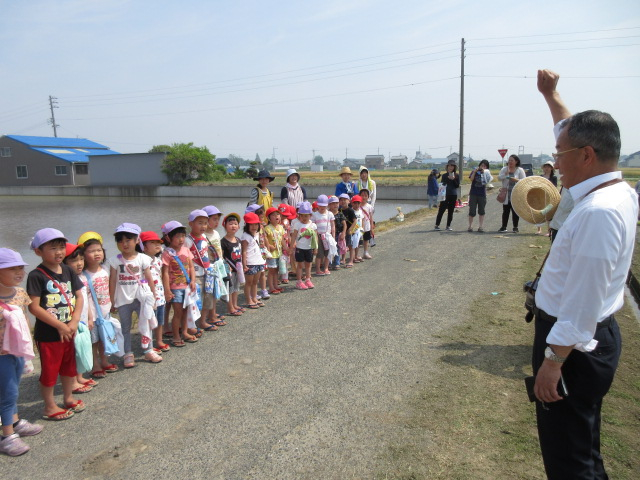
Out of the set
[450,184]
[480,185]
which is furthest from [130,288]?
[480,185]

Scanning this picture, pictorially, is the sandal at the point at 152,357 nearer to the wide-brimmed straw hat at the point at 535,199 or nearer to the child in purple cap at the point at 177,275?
the child in purple cap at the point at 177,275

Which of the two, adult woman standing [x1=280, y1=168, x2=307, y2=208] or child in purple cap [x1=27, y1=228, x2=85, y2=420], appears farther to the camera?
adult woman standing [x1=280, y1=168, x2=307, y2=208]

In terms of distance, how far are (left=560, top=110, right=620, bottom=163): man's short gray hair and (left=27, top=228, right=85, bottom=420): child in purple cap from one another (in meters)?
3.63

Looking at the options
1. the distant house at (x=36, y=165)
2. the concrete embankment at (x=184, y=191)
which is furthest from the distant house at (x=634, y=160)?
the distant house at (x=36, y=165)

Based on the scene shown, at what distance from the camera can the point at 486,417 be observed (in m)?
3.40

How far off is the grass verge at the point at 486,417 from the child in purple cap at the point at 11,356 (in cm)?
259

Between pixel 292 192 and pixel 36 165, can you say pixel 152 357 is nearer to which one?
pixel 292 192


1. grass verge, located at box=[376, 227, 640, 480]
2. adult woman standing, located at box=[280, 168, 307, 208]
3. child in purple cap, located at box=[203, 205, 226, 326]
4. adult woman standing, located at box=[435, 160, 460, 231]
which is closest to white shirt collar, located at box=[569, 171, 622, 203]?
grass verge, located at box=[376, 227, 640, 480]

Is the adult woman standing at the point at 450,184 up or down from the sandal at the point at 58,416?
up

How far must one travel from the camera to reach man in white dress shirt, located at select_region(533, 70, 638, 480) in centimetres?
183

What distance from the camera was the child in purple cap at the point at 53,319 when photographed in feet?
11.7

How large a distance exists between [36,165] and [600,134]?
61.3 m

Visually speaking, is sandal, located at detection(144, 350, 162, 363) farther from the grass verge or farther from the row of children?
the grass verge

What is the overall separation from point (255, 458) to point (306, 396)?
2.83ft
